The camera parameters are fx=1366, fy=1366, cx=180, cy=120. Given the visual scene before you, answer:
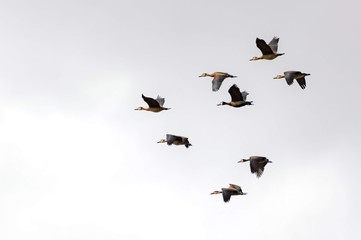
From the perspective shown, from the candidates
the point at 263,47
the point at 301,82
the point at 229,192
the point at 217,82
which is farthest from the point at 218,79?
the point at 229,192

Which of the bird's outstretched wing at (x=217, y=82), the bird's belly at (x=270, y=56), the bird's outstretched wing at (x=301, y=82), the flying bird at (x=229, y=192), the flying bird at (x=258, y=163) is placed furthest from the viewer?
the bird's belly at (x=270, y=56)

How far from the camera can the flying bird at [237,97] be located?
12400cm

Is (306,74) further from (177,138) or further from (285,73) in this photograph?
(177,138)

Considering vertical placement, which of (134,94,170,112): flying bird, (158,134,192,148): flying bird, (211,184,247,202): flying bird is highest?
(134,94,170,112): flying bird

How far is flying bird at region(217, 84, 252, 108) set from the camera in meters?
124

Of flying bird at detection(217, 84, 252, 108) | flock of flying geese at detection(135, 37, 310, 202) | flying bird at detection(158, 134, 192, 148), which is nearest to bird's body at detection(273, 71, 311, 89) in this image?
flock of flying geese at detection(135, 37, 310, 202)

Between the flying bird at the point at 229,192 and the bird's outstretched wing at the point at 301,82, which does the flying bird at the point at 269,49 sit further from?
the flying bird at the point at 229,192

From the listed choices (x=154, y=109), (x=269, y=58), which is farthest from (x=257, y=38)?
(x=154, y=109)

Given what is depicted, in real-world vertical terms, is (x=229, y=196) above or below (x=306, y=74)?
below

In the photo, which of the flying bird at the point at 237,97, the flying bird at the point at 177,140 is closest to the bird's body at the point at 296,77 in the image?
the flying bird at the point at 237,97

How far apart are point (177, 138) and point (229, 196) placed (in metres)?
7.29

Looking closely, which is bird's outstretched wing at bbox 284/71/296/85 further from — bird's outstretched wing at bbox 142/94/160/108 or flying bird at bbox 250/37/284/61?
bird's outstretched wing at bbox 142/94/160/108

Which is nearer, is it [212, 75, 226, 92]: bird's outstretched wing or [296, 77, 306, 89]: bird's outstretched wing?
[212, 75, 226, 92]: bird's outstretched wing

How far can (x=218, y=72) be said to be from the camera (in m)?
126
